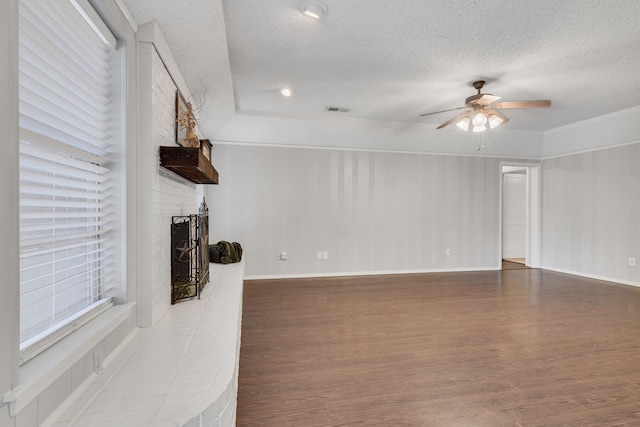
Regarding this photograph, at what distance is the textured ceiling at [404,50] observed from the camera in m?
2.30

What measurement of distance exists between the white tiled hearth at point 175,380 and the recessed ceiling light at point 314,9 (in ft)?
7.15

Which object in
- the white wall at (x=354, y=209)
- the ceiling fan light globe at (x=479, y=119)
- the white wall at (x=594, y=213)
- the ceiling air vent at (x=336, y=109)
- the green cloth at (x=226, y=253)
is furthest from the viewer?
the white wall at (x=354, y=209)

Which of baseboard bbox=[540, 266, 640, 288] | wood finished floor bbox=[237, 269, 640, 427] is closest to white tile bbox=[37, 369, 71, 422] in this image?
wood finished floor bbox=[237, 269, 640, 427]

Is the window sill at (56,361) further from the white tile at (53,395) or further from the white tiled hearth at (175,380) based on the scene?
the white tiled hearth at (175,380)

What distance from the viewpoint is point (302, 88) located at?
12.7 ft

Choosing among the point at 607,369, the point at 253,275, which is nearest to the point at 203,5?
the point at 607,369

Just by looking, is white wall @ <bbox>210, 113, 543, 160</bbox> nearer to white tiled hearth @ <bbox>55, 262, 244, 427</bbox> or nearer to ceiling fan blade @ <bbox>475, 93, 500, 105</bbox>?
ceiling fan blade @ <bbox>475, 93, 500, 105</bbox>

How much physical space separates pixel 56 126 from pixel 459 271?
6177 mm

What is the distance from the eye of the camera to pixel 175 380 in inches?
53.0

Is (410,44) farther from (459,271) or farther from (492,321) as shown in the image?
(459,271)

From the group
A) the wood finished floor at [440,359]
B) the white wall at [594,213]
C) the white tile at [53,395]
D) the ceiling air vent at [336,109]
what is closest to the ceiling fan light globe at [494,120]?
the ceiling air vent at [336,109]

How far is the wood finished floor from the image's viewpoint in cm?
184

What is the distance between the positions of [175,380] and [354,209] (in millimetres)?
4562

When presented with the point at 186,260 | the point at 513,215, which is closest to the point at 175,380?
the point at 186,260
